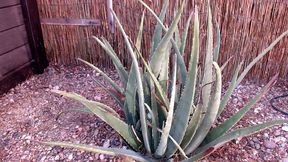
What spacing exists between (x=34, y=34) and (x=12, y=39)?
195mm

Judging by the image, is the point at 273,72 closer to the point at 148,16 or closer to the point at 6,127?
Result: the point at 148,16

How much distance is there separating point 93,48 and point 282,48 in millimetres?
1257

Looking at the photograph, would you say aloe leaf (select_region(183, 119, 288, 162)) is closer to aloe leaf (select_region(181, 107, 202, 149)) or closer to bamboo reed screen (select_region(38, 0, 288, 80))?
aloe leaf (select_region(181, 107, 202, 149))

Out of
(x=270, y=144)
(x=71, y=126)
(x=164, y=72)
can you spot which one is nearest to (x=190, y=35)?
(x=164, y=72)

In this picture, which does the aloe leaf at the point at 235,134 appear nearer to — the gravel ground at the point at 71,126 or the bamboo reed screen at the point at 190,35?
the gravel ground at the point at 71,126

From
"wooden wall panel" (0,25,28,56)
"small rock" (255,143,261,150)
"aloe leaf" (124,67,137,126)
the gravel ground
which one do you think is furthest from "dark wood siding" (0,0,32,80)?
"small rock" (255,143,261,150)

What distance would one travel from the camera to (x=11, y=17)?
1840mm

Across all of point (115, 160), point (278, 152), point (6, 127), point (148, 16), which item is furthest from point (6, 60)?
point (278, 152)

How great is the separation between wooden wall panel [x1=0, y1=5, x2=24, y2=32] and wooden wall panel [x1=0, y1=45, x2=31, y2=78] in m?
0.17

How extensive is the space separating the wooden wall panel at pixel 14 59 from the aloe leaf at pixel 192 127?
129 centimetres

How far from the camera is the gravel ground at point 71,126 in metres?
A: 1.30

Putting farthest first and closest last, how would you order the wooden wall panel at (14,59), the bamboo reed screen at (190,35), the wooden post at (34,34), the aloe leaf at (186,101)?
the wooden post at (34,34)
the wooden wall panel at (14,59)
the bamboo reed screen at (190,35)
the aloe leaf at (186,101)

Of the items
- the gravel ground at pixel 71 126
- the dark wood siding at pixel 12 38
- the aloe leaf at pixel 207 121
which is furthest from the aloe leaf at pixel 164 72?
the dark wood siding at pixel 12 38

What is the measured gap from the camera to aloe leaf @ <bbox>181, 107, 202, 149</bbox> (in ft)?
3.31
